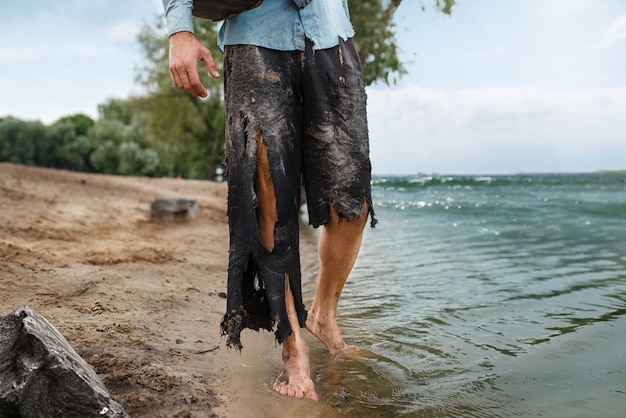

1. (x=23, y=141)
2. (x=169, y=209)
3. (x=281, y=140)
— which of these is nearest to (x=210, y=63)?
(x=281, y=140)

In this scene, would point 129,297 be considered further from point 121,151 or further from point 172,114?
point 121,151

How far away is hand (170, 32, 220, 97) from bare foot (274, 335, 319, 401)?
3.33 feet

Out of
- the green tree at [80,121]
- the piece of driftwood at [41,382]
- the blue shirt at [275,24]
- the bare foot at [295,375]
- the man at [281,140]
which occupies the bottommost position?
the bare foot at [295,375]

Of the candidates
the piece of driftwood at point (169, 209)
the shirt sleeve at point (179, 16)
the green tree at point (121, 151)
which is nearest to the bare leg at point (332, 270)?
the shirt sleeve at point (179, 16)

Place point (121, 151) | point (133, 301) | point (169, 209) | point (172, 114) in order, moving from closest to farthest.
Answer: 1. point (133, 301)
2. point (169, 209)
3. point (172, 114)
4. point (121, 151)

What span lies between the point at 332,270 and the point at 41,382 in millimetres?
1343

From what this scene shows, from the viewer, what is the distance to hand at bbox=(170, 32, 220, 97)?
6.67 feet

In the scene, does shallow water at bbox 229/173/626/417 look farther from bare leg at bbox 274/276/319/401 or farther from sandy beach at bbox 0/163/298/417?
sandy beach at bbox 0/163/298/417

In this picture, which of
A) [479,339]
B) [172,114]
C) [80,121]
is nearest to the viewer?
[479,339]

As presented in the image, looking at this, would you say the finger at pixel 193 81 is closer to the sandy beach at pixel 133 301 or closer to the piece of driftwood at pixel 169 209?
the sandy beach at pixel 133 301

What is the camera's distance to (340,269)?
2504mm

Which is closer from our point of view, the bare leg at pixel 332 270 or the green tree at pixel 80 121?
the bare leg at pixel 332 270

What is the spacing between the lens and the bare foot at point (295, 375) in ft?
6.59

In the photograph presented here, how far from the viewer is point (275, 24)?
7.09 ft
